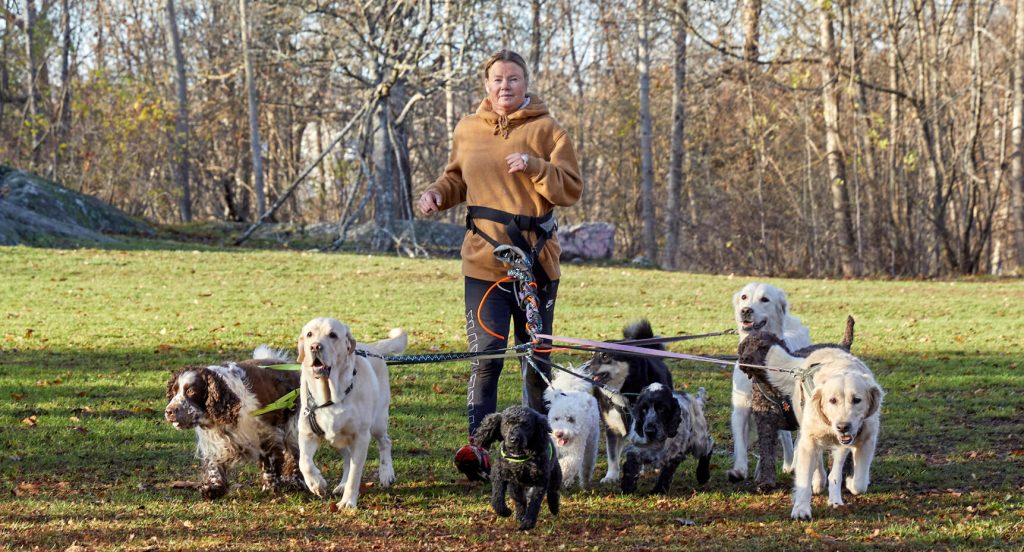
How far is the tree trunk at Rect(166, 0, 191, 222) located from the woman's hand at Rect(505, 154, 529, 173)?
2546 cm

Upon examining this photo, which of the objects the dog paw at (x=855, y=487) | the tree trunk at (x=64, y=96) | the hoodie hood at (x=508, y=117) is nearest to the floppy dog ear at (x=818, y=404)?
the dog paw at (x=855, y=487)

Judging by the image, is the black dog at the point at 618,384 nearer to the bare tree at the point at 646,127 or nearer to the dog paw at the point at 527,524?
the dog paw at the point at 527,524

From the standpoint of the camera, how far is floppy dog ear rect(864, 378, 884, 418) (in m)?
5.33

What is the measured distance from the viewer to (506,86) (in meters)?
5.83

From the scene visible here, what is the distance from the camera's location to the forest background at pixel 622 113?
23.3m

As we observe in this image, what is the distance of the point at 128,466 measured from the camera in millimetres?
6812

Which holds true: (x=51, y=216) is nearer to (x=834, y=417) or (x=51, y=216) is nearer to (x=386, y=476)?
(x=386, y=476)

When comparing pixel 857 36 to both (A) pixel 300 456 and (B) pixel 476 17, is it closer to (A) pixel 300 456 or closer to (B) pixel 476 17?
(B) pixel 476 17

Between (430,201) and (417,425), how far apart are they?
8.45 ft

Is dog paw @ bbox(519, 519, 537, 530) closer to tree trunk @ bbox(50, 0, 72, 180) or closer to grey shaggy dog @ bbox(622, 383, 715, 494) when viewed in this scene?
grey shaggy dog @ bbox(622, 383, 715, 494)

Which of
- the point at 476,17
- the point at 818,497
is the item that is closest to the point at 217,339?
the point at 818,497

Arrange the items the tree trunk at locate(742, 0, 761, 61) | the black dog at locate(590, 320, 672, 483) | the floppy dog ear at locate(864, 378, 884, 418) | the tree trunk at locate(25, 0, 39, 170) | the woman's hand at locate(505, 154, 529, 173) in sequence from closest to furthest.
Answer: the floppy dog ear at locate(864, 378, 884, 418), the woman's hand at locate(505, 154, 529, 173), the black dog at locate(590, 320, 672, 483), the tree trunk at locate(742, 0, 761, 61), the tree trunk at locate(25, 0, 39, 170)

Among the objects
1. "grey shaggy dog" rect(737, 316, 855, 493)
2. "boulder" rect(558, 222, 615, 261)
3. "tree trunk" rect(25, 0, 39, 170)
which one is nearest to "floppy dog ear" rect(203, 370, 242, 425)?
"grey shaggy dog" rect(737, 316, 855, 493)

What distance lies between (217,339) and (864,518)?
8.56 meters
